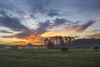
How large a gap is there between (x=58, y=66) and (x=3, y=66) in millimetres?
8294

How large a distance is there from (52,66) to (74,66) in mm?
3296

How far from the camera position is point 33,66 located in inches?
1169

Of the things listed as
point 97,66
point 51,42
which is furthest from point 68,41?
point 97,66

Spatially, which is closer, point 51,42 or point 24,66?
point 24,66

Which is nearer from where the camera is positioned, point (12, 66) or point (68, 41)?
point (12, 66)

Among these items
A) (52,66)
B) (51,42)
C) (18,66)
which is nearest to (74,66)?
(52,66)

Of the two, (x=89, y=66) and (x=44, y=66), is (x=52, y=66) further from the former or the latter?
(x=89, y=66)

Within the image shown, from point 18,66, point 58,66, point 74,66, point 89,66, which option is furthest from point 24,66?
point 89,66

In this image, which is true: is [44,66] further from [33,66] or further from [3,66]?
[3,66]

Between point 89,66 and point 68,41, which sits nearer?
point 89,66

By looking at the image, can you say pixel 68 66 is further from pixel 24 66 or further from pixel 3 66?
pixel 3 66

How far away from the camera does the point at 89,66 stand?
96.4 feet

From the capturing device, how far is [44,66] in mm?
29391

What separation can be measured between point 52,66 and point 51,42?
165 metres
